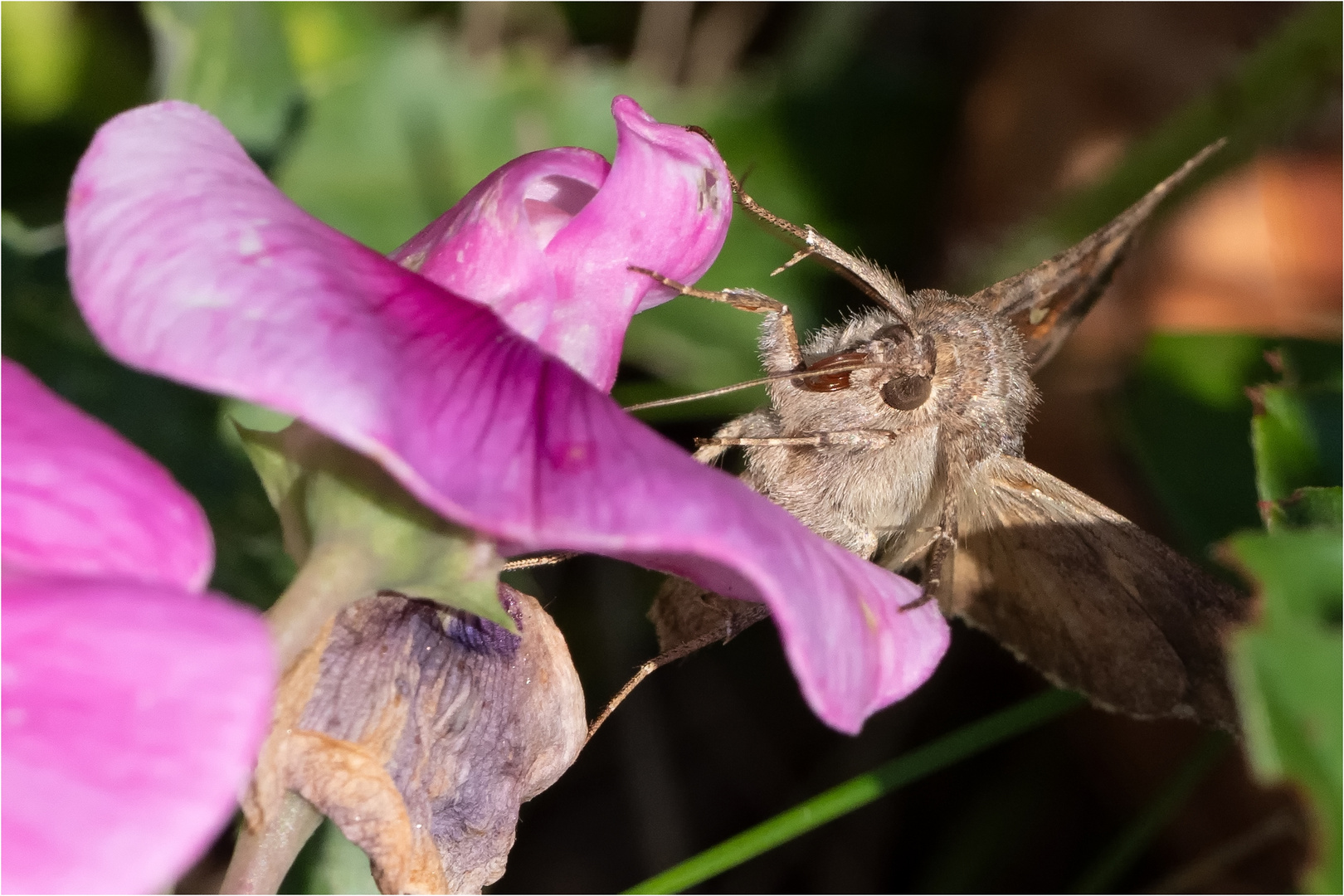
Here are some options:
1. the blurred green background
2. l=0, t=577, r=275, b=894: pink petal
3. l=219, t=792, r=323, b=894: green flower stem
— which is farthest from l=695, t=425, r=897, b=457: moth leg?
l=0, t=577, r=275, b=894: pink petal

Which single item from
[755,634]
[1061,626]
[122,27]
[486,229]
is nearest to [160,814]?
[486,229]

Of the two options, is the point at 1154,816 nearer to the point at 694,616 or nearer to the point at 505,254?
the point at 694,616

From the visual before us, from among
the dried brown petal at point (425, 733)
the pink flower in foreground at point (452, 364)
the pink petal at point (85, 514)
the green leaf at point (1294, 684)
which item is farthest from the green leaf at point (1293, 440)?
the pink petal at point (85, 514)

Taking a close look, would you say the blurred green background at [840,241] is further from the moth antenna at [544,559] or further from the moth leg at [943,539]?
the moth leg at [943,539]

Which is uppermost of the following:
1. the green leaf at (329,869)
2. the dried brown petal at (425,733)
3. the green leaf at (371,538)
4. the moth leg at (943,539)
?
the green leaf at (371,538)

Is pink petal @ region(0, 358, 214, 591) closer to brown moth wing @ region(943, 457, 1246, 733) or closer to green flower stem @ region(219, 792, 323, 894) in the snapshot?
green flower stem @ region(219, 792, 323, 894)

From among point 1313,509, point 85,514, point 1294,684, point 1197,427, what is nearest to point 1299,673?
point 1294,684
